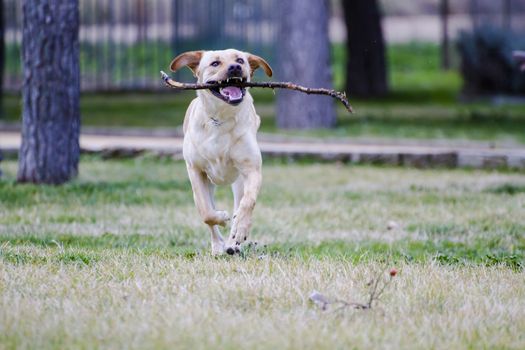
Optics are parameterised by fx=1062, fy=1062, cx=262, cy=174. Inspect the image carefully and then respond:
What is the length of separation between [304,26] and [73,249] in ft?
30.4

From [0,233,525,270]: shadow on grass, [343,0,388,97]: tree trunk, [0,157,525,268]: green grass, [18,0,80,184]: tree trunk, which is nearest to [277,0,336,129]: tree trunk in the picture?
[0,157,525,268]: green grass

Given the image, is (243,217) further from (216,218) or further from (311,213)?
Result: (311,213)

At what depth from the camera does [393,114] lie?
1792 centimetres

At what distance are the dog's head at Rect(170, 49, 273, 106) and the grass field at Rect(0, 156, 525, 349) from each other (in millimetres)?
933

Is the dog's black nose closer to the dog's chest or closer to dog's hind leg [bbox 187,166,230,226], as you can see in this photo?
the dog's chest

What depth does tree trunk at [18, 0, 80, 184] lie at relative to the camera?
9414 mm

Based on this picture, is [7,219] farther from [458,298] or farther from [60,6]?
[458,298]

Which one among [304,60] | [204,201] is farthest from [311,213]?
[304,60]

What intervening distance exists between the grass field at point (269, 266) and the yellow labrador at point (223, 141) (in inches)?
10.6

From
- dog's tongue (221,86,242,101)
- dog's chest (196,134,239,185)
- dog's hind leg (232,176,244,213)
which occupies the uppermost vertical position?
dog's tongue (221,86,242,101)

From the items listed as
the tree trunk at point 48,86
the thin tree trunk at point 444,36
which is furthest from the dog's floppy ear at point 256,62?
the thin tree trunk at point 444,36

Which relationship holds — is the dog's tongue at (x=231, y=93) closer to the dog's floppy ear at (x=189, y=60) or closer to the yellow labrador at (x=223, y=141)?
the yellow labrador at (x=223, y=141)

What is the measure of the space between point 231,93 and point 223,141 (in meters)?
0.32

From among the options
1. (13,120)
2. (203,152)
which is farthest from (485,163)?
(13,120)
